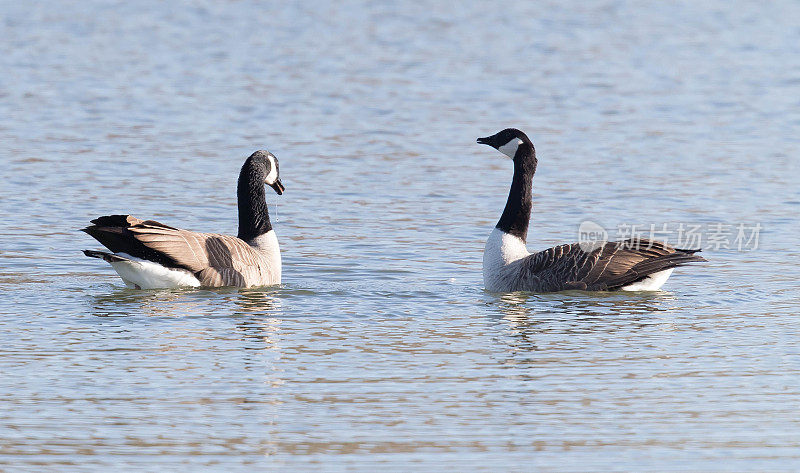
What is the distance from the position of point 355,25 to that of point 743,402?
88.9ft

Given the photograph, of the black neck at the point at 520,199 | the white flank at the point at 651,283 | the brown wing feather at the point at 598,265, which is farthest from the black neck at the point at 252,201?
the white flank at the point at 651,283

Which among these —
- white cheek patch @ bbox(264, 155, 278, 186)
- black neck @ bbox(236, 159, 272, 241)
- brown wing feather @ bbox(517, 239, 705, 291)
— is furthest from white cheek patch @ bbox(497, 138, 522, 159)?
black neck @ bbox(236, 159, 272, 241)

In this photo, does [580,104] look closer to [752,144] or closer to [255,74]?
[752,144]

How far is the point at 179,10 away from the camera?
3719 centimetres

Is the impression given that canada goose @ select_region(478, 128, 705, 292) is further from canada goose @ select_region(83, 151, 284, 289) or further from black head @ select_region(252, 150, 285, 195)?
black head @ select_region(252, 150, 285, 195)

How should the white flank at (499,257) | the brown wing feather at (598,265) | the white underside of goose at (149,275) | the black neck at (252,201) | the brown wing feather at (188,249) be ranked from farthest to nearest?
1. the black neck at (252,201)
2. the white flank at (499,257)
3. the brown wing feather at (598,265)
4. the white underside of goose at (149,275)
5. the brown wing feather at (188,249)

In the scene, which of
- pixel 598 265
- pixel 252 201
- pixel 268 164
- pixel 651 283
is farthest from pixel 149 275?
pixel 651 283

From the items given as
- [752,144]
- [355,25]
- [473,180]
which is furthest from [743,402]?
[355,25]

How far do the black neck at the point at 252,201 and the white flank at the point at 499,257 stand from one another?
2.47 m

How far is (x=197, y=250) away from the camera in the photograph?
42.1 feet

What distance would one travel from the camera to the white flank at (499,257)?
43.3 ft

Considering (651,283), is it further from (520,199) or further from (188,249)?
(188,249)

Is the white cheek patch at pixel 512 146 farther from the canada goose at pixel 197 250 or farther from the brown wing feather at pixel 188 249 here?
the brown wing feather at pixel 188 249

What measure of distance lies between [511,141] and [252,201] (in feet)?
9.58
